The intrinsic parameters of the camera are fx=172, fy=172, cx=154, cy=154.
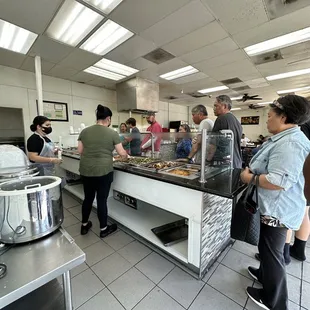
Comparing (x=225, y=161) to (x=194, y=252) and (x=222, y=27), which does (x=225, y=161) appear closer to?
(x=194, y=252)

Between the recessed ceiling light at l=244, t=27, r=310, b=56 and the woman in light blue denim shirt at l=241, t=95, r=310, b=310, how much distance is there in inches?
105

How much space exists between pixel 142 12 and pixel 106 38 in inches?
34.7

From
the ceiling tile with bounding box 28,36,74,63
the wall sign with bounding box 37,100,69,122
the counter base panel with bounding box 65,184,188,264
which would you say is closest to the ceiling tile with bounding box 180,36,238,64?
the ceiling tile with bounding box 28,36,74,63

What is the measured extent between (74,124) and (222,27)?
159 inches

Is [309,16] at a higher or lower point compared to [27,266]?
higher

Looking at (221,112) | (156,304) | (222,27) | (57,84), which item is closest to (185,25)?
(222,27)

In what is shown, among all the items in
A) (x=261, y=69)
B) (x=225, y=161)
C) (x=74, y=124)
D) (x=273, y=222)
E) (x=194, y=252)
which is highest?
(x=261, y=69)

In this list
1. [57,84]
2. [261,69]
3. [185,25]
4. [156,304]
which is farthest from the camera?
Result: [57,84]

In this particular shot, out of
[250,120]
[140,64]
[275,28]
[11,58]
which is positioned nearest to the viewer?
[275,28]

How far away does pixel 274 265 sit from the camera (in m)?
1.14

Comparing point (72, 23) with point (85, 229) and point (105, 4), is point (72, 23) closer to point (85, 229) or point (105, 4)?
point (105, 4)

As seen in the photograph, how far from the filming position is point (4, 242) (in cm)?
76

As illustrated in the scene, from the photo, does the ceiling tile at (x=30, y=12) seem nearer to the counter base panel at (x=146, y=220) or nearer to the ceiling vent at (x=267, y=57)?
the counter base panel at (x=146, y=220)

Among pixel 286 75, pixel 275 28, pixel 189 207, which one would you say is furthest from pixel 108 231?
pixel 286 75
